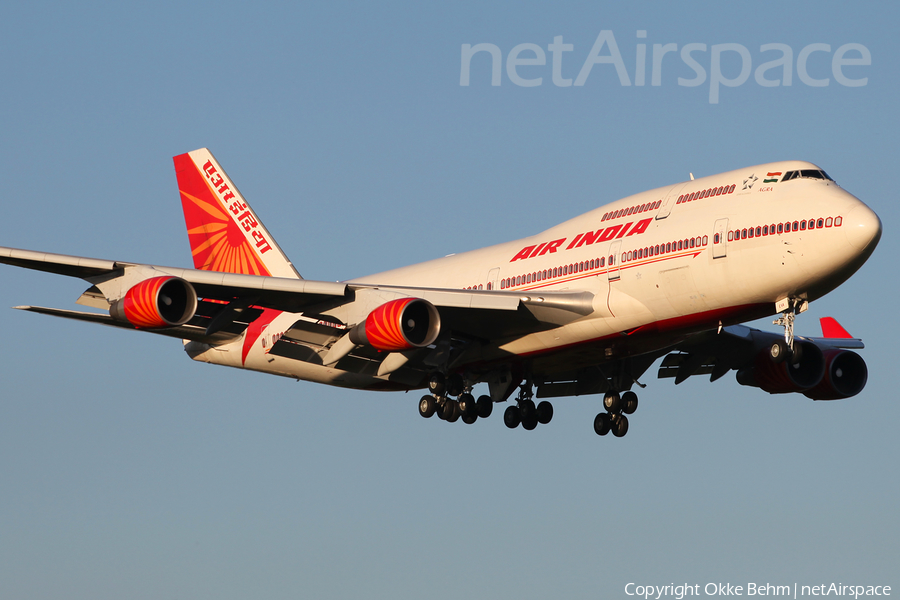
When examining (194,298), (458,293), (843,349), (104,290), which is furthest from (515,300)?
(843,349)

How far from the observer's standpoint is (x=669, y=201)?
33.4 m

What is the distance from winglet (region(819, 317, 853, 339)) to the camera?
44531mm

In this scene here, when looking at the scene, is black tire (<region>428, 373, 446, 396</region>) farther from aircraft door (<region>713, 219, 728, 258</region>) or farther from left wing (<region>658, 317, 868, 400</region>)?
aircraft door (<region>713, 219, 728, 258</region>)

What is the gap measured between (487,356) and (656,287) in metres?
7.08

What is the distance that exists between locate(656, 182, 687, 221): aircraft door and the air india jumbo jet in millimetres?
45

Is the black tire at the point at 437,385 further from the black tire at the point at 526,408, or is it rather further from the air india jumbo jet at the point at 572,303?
the black tire at the point at 526,408

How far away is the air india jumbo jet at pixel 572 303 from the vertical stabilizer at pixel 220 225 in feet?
15.1

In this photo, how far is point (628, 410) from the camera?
40.1m

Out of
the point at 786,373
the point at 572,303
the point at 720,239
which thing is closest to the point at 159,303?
the point at 572,303

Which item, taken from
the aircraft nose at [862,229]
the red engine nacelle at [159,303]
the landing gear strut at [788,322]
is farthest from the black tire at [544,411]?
the aircraft nose at [862,229]

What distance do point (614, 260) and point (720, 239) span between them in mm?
3328

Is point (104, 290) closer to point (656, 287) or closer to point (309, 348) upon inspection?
point (309, 348)

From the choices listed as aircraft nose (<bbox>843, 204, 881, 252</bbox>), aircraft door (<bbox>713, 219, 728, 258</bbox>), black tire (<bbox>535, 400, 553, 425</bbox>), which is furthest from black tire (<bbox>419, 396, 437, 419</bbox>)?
aircraft nose (<bbox>843, 204, 881, 252</bbox>)

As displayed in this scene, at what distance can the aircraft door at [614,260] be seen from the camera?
33156 millimetres
